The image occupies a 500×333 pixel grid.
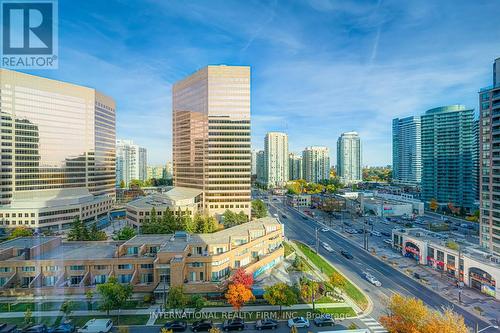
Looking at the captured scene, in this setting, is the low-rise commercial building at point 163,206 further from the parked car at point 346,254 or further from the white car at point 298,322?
the white car at point 298,322

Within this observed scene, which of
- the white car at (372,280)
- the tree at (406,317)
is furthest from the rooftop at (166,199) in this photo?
the tree at (406,317)

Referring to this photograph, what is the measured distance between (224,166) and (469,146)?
7048cm

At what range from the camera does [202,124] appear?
66500 millimetres

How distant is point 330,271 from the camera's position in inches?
1393

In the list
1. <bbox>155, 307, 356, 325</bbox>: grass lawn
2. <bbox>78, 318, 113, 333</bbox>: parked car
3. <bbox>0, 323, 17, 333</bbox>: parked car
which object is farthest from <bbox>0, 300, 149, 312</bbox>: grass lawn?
<bbox>155, 307, 356, 325</bbox>: grass lawn

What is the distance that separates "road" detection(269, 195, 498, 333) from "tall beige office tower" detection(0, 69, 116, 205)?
184 feet

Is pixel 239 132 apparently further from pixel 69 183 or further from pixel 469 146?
pixel 469 146

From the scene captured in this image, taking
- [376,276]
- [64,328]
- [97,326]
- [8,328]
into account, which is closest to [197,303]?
[97,326]

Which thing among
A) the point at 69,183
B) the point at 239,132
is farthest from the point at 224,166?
the point at 69,183

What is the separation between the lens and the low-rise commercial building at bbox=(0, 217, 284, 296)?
1110 inches

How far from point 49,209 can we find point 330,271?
56774 millimetres

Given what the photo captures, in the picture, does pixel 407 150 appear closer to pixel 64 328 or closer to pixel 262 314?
pixel 262 314

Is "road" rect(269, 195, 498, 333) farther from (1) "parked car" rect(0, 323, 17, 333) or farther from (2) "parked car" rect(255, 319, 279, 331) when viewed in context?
Result: (1) "parked car" rect(0, 323, 17, 333)

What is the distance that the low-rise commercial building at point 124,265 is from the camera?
92.5ft
